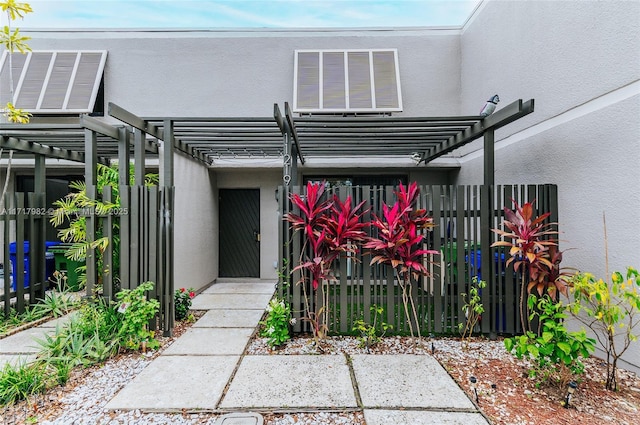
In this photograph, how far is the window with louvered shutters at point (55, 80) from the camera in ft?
22.2

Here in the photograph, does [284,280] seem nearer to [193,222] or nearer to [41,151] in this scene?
[193,222]

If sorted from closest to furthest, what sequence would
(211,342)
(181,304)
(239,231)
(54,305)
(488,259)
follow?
(211,342) < (488,259) < (181,304) < (54,305) < (239,231)

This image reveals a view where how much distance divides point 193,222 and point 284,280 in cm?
301

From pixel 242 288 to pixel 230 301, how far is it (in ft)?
3.71

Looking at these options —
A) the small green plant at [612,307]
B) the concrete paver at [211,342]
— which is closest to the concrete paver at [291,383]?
the concrete paver at [211,342]

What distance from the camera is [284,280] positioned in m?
4.19

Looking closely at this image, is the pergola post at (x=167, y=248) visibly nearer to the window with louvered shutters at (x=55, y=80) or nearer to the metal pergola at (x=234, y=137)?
the metal pergola at (x=234, y=137)

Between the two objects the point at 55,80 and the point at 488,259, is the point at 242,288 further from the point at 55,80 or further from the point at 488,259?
the point at 55,80

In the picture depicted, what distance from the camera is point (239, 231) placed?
7.94 m

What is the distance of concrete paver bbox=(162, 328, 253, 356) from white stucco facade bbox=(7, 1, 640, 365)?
1575 millimetres

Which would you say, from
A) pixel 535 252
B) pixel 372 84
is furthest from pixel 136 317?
pixel 372 84

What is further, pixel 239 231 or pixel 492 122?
pixel 239 231

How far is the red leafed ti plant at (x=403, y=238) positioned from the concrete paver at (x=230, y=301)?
2.74 m

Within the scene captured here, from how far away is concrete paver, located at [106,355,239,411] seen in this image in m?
2.73
